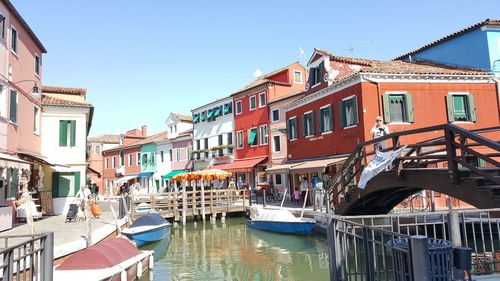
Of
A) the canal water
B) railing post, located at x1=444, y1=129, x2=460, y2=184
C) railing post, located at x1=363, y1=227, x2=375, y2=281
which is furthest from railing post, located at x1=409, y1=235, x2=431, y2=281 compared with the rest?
the canal water

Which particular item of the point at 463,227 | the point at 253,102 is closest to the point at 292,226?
the point at 463,227

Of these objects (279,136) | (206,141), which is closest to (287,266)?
(279,136)

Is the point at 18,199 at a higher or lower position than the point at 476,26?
lower

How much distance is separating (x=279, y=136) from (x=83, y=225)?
17.1 metres

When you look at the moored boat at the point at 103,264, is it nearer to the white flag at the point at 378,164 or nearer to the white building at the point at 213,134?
the white flag at the point at 378,164

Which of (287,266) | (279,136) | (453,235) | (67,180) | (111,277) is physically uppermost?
(279,136)

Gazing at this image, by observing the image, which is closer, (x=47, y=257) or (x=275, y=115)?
(x=47, y=257)

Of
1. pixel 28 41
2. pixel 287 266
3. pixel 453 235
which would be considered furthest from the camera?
pixel 28 41

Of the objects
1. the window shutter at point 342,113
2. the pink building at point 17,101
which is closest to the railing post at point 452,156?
the pink building at point 17,101

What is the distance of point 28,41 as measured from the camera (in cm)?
1692

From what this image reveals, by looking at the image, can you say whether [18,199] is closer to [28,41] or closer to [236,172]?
[28,41]

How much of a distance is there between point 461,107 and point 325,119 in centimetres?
648

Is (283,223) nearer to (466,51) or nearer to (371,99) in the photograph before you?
(371,99)

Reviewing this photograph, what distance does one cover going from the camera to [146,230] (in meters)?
14.5
